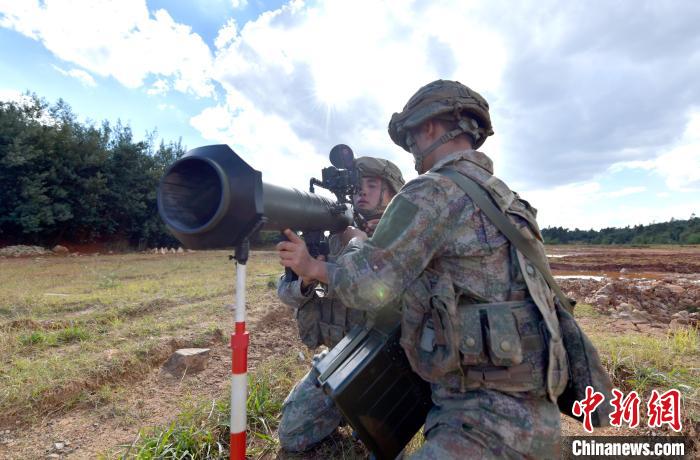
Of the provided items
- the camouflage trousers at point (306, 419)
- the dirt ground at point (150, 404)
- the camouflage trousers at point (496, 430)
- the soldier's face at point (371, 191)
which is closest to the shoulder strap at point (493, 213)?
the camouflage trousers at point (496, 430)

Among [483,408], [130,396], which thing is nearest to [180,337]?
[130,396]

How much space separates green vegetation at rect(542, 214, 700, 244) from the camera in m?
37.2

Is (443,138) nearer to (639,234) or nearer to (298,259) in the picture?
(298,259)

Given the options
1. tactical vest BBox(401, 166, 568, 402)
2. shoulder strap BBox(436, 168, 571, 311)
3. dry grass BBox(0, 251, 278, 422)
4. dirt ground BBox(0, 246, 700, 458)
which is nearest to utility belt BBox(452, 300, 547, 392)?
tactical vest BBox(401, 166, 568, 402)

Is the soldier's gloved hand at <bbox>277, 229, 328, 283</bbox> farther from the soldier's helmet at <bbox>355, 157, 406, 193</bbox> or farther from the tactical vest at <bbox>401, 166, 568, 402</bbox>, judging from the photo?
the soldier's helmet at <bbox>355, 157, 406, 193</bbox>

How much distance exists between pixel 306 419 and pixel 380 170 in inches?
89.3

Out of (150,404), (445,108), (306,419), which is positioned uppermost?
(445,108)

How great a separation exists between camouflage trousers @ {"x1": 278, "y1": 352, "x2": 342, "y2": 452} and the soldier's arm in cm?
95

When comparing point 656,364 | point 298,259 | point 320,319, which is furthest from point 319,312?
point 656,364

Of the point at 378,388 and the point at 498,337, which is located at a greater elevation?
the point at 498,337

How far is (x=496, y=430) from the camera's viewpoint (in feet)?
5.77

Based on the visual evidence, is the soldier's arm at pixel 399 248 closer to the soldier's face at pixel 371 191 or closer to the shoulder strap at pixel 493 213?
the shoulder strap at pixel 493 213

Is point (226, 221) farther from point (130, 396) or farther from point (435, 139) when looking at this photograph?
point (130, 396)

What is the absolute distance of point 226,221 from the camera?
1.67 meters
